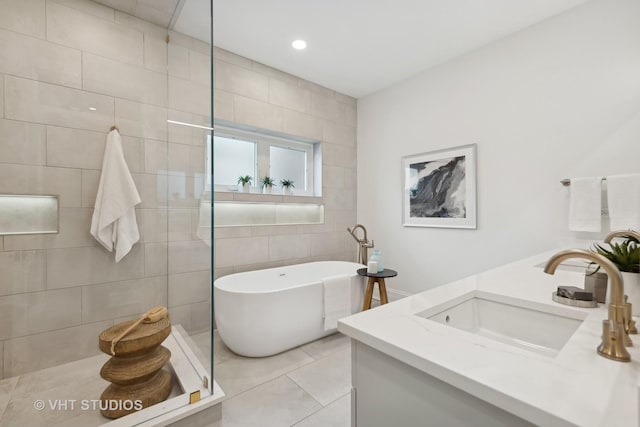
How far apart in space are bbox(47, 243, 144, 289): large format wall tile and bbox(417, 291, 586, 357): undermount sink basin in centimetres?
211

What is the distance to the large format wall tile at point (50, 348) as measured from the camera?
1734mm

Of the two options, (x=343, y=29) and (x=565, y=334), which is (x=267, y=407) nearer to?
(x=565, y=334)

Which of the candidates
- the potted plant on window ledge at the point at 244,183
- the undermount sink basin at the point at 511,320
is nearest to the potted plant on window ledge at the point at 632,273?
the undermount sink basin at the point at 511,320

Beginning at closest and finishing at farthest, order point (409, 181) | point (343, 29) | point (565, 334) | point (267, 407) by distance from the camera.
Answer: point (565, 334) → point (267, 407) → point (343, 29) → point (409, 181)

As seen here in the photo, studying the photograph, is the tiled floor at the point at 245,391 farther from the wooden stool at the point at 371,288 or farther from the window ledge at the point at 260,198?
the window ledge at the point at 260,198

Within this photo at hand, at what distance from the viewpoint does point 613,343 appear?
640mm

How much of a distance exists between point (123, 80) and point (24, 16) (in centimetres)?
57

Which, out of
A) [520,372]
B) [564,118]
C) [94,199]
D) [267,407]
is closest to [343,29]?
[564,118]

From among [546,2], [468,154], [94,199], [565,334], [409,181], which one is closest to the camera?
[565,334]

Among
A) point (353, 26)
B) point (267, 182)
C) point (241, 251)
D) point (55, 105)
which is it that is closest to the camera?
point (55, 105)

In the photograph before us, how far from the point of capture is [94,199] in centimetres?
201

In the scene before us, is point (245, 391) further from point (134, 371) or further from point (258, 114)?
point (258, 114)

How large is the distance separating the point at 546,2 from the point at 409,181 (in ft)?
6.00

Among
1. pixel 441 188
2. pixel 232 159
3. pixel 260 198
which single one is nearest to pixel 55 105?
pixel 232 159
